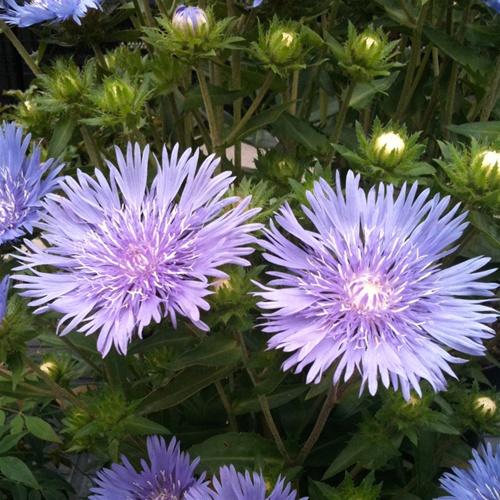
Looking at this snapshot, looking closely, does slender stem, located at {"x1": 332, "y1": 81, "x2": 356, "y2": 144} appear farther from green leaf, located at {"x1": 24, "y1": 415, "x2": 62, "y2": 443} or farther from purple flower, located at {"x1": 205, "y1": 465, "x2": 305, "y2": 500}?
green leaf, located at {"x1": 24, "y1": 415, "x2": 62, "y2": 443}

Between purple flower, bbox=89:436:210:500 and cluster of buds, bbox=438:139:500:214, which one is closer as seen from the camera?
cluster of buds, bbox=438:139:500:214

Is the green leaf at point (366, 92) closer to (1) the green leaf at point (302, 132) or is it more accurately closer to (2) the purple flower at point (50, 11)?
(1) the green leaf at point (302, 132)

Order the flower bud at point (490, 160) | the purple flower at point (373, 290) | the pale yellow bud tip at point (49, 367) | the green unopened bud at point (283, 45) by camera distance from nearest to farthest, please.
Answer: the purple flower at point (373, 290) → the flower bud at point (490, 160) → the green unopened bud at point (283, 45) → the pale yellow bud tip at point (49, 367)

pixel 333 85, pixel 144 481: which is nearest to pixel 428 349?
pixel 144 481

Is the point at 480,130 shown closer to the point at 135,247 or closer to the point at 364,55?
the point at 364,55

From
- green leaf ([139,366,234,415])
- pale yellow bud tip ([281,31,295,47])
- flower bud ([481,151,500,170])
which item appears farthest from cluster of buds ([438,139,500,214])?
green leaf ([139,366,234,415])

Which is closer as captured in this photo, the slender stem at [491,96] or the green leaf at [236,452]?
the green leaf at [236,452]

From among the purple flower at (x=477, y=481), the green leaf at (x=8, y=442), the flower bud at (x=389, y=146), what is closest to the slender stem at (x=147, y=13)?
the flower bud at (x=389, y=146)

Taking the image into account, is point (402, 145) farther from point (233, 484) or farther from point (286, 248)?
point (233, 484)

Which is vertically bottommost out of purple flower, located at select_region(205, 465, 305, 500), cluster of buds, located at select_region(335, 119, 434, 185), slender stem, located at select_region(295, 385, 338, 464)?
purple flower, located at select_region(205, 465, 305, 500)
